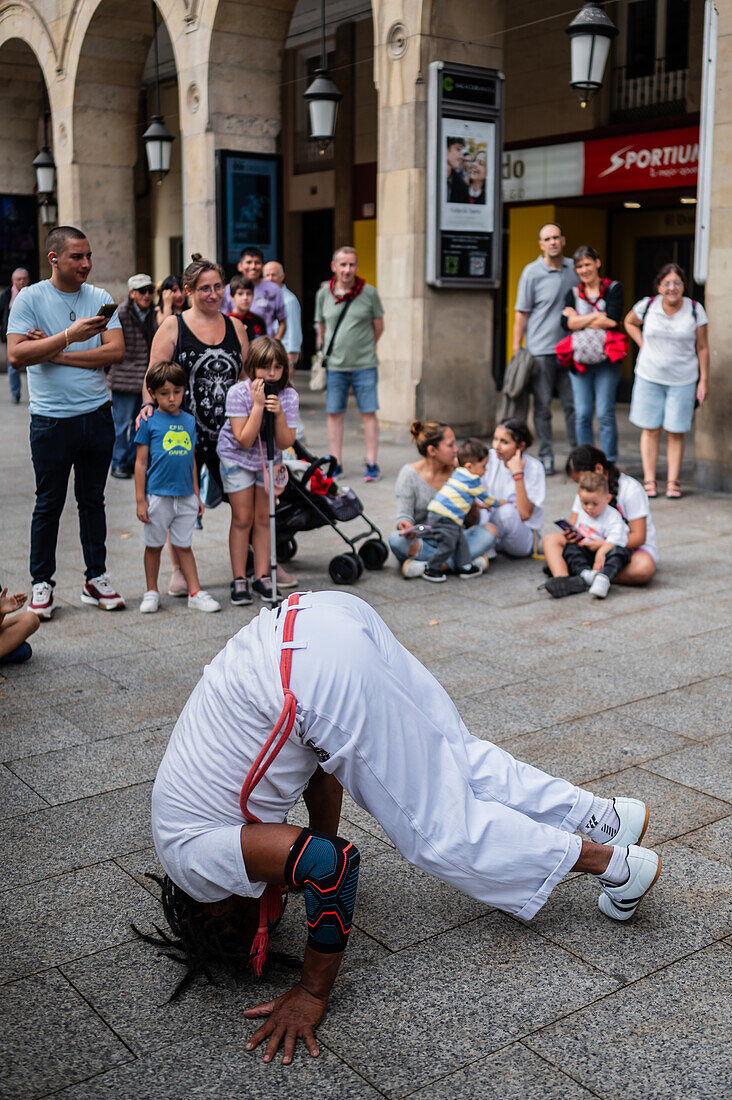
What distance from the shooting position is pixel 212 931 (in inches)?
123

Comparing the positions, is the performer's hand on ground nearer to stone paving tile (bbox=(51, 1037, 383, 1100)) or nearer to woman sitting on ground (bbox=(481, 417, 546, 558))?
stone paving tile (bbox=(51, 1037, 383, 1100))

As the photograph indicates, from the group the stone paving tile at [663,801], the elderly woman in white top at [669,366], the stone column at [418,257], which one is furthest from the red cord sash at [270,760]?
the stone column at [418,257]

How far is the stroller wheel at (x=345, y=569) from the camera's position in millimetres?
7395

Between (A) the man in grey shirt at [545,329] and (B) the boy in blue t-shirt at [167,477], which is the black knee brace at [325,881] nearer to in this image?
(B) the boy in blue t-shirt at [167,477]

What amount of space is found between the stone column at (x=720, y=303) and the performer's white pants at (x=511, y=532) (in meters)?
2.96

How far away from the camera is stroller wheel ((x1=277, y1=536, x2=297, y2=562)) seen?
25.8 ft

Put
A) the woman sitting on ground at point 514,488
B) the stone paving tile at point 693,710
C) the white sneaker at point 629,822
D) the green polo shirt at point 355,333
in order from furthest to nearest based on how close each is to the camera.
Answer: the green polo shirt at point 355,333, the woman sitting on ground at point 514,488, the stone paving tile at point 693,710, the white sneaker at point 629,822

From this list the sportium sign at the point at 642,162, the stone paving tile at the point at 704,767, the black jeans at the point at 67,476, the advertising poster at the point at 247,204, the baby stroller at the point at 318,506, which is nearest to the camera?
the stone paving tile at the point at 704,767

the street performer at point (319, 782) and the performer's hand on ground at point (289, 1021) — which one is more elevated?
the street performer at point (319, 782)

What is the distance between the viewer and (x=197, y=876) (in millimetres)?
2920

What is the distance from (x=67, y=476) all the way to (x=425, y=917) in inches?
156

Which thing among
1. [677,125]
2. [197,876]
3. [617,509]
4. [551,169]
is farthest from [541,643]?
[551,169]

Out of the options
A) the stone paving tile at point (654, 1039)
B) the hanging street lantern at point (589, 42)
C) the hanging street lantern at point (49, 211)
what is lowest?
the stone paving tile at point (654, 1039)

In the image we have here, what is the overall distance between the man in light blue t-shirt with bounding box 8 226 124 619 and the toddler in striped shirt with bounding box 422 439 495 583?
6.74 ft
